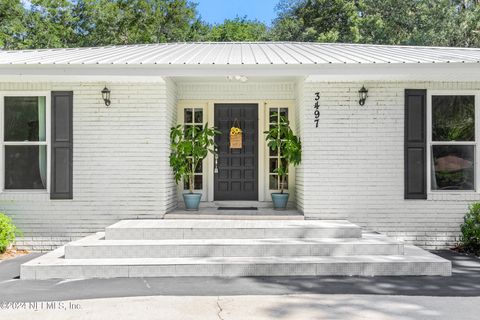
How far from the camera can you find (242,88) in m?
9.06

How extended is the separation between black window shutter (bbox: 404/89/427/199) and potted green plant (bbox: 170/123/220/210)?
3362 millimetres

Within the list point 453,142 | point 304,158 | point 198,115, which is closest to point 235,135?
point 198,115

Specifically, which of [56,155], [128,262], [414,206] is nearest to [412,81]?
[414,206]

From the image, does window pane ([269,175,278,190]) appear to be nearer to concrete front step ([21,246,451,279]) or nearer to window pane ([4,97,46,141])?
concrete front step ([21,246,451,279])

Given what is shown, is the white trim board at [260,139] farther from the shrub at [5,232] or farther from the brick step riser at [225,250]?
the shrub at [5,232]

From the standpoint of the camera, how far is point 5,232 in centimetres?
712

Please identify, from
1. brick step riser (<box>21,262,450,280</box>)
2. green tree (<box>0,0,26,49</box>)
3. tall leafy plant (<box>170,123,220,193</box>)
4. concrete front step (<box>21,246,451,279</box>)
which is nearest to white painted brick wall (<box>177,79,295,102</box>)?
tall leafy plant (<box>170,123,220,193</box>)

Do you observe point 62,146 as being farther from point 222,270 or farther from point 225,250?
point 222,270

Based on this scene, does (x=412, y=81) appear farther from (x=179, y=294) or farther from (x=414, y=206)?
(x=179, y=294)

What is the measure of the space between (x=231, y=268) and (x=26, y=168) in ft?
13.9

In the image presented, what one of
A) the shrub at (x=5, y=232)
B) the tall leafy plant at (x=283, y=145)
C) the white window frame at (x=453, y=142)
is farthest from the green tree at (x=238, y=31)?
the shrub at (x=5, y=232)

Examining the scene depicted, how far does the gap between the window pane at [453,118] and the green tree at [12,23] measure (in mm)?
21201

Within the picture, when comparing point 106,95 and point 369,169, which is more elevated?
point 106,95

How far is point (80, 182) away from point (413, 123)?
223 inches
